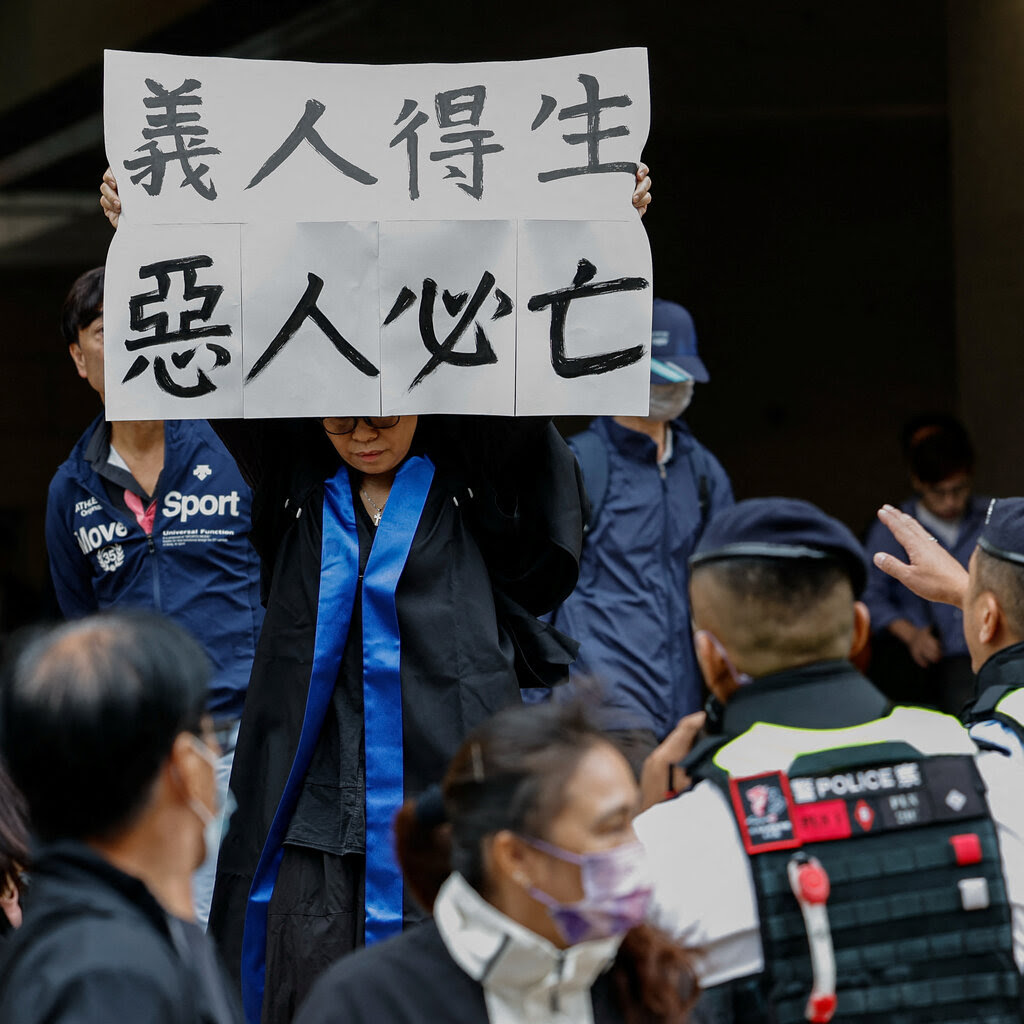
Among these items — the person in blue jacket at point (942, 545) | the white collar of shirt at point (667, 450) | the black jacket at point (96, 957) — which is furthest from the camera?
the person in blue jacket at point (942, 545)

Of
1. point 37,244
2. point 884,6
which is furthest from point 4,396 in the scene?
point 884,6

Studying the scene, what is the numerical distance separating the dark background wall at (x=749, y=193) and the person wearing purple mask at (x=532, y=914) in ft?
18.2

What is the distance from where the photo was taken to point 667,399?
5516 millimetres

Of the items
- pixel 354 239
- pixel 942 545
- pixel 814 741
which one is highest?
pixel 354 239

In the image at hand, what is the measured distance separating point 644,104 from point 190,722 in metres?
1.96

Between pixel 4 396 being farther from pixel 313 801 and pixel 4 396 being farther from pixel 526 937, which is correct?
pixel 526 937

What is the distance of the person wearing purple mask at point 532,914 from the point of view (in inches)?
81.4

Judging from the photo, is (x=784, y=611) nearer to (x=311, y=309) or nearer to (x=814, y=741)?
(x=814, y=741)

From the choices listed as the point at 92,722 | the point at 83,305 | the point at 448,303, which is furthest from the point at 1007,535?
the point at 83,305

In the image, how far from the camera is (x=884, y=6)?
30.8 ft

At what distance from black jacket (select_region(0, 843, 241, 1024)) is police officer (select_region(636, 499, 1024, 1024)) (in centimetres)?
61

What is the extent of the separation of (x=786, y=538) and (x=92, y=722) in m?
0.94

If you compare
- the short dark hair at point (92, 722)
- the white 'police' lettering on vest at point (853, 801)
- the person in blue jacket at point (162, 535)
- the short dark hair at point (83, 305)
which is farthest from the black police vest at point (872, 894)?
the short dark hair at point (83, 305)

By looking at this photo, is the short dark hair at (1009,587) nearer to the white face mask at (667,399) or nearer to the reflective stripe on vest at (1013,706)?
the reflective stripe on vest at (1013,706)
